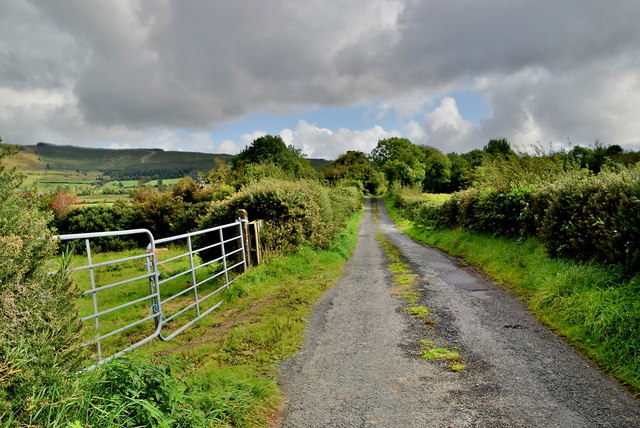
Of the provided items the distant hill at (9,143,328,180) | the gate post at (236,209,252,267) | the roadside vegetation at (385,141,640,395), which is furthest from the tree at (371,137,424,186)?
the gate post at (236,209,252,267)

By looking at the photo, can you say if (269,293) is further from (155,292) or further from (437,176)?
(437,176)

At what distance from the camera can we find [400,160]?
261 ft

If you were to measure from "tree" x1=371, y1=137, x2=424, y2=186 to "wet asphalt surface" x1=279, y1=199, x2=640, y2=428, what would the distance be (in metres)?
59.2

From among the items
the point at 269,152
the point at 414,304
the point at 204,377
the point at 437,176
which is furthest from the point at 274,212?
the point at 437,176

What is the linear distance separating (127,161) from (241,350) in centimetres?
12183

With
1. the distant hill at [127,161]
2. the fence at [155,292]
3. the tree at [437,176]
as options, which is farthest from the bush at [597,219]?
the distant hill at [127,161]

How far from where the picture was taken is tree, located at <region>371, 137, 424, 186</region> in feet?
231

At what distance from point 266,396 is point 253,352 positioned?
132cm

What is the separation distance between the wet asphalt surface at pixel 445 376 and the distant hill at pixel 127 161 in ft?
285

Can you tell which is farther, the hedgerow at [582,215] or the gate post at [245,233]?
the gate post at [245,233]

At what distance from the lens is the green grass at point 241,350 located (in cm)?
320

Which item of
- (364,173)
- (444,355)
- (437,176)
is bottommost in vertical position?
(444,355)

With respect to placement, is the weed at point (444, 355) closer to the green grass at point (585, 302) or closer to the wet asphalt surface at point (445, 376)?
the wet asphalt surface at point (445, 376)

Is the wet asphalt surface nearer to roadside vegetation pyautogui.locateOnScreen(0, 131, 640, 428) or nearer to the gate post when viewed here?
roadside vegetation pyautogui.locateOnScreen(0, 131, 640, 428)
